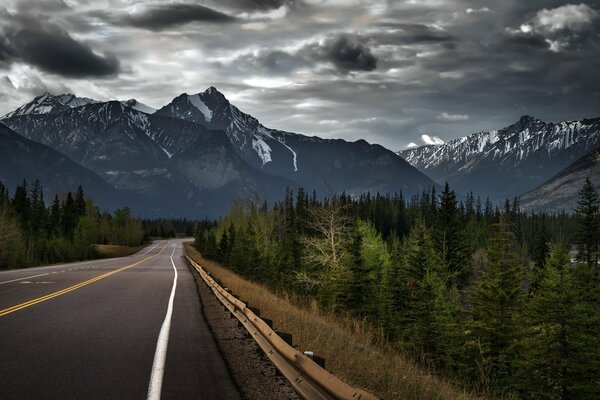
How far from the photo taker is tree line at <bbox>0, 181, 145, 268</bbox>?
2056 inches

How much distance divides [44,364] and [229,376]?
265cm

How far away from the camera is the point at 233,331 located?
1170cm

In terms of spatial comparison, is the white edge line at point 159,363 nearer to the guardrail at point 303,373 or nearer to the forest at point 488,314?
the guardrail at point 303,373

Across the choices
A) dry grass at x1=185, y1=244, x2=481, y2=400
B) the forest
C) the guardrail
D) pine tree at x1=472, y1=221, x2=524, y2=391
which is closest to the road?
the guardrail

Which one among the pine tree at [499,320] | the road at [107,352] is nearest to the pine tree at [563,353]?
the pine tree at [499,320]

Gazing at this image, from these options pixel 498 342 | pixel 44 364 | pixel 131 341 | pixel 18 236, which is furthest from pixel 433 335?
pixel 18 236

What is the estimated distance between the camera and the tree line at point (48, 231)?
52.2 meters

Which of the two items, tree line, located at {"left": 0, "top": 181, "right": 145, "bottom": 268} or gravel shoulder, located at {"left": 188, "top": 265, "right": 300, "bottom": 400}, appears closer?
gravel shoulder, located at {"left": 188, "top": 265, "right": 300, "bottom": 400}

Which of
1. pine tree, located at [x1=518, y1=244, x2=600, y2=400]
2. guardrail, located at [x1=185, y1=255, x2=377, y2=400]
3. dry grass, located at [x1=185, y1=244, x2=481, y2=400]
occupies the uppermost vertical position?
guardrail, located at [x1=185, y1=255, x2=377, y2=400]

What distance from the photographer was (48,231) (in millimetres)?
102688

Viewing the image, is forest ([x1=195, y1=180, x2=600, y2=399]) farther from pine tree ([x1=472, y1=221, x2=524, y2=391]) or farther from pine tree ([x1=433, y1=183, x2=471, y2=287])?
pine tree ([x1=433, y1=183, x2=471, y2=287])

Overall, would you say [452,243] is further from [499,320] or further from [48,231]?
[48,231]

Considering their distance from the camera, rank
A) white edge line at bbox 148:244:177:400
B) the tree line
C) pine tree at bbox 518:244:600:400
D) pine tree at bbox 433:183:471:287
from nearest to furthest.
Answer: white edge line at bbox 148:244:177:400, pine tree at bbox 518:244:600:400, the tree line, pine tree at bbox 433:183:471:287

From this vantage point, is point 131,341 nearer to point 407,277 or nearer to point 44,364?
point 44,364
